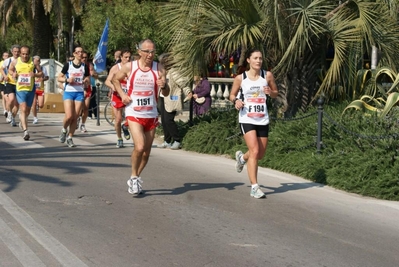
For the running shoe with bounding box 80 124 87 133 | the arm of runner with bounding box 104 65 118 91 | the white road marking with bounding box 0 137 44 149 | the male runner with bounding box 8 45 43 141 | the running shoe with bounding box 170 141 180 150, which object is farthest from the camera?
the running shoe with bounding box 80 124 87 133

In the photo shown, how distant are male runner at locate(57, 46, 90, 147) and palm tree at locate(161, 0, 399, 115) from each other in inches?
69.9

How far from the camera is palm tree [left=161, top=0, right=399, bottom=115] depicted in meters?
12.8

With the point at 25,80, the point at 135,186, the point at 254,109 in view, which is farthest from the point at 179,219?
the point at 25,80

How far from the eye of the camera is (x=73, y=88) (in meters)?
14.1

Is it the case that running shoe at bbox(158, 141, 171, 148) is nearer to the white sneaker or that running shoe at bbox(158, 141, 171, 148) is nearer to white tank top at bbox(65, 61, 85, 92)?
white tank top at bbox(65, 61, 85, 92)

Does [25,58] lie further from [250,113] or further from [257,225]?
[257,225]

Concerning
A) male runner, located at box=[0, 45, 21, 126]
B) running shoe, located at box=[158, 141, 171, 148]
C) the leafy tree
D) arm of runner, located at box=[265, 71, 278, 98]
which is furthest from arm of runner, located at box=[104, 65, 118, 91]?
the leafy tree

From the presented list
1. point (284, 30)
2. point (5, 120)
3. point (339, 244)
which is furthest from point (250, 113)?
point (5, 120)

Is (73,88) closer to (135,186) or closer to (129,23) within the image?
(135,186)

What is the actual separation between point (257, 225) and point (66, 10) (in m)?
24.5

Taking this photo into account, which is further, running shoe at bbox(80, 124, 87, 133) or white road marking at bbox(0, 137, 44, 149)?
running shoe at bbox(80, 124, 87, 133)

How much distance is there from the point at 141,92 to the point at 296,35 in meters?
4.17

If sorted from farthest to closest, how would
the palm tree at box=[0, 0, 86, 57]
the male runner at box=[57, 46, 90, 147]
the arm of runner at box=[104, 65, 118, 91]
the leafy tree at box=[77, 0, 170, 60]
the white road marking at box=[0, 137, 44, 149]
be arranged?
the palm tree at box=[0, 0, 86, 57] < the leafy tree at box=[77, 0, 170, 60] < the white road marking at box=[0, 137, 44, 149] < the male runner at box=[57, 46, 90, 147] < the arm of runner at box=[104, 65, 118, 91]

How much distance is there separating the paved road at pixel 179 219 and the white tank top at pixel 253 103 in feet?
3.27
